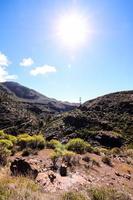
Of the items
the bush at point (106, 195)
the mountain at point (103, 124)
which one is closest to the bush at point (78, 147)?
the bush at point (106, 195)

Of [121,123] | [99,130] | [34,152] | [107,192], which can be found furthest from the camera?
[121,123]

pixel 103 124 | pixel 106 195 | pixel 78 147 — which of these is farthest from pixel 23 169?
pixel 103 124

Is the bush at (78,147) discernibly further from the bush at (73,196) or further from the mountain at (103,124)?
the mountain at (103,124)

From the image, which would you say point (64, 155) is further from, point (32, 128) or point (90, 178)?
point (32, 128)

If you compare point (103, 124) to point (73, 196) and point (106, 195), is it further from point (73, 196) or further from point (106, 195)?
point (73, 196)

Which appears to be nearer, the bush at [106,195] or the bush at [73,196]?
the bush at [73,196]

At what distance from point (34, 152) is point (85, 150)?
4.79 meters

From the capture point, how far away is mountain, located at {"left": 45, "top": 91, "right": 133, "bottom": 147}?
5716 centimetres

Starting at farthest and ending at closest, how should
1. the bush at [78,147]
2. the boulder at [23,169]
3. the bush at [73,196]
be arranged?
the bush at [78,147] → the boulder at [23,169] → the bush at [73,196]

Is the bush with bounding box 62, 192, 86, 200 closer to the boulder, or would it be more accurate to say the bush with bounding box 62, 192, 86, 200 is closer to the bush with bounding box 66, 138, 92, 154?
the boulder

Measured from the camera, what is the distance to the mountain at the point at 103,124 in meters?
57.2

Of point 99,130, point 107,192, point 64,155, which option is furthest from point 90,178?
A: point 99,130

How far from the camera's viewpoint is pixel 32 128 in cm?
7706

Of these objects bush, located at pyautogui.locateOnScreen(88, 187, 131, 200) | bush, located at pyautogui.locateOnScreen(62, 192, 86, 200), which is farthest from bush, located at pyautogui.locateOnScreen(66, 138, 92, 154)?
bush, located at pyautogui.locateOnScreen(62, 192, 86, 200)
